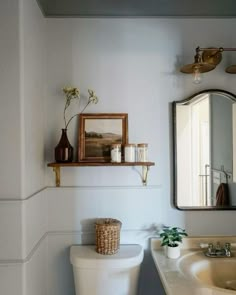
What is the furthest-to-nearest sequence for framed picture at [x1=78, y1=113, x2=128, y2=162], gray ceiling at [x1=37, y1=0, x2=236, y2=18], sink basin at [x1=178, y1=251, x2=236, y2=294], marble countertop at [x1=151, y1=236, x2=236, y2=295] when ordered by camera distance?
framed picture at [x1=78, y1=113, x2=128, y2=162], gray ceiling at [x1=37, y1=0, x2=236, y2=18], sink basin at [x1=178, y1=251, x2=236, y2=294], marble countertop at [x1=151, y1=236, x2=236, y2=295]

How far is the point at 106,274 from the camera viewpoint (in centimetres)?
161

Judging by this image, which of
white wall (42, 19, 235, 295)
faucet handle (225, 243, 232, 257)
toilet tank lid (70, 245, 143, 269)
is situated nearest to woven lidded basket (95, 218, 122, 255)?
toilet tank lid (70, 245, 143, 269)

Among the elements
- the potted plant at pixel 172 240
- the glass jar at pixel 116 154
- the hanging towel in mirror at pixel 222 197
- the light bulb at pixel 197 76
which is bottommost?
the potted plant at pixel 172 240

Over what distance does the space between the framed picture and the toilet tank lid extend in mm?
573

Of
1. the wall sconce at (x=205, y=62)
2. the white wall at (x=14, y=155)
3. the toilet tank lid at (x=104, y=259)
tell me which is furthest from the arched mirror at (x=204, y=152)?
the white wall at (x=14, y=155)

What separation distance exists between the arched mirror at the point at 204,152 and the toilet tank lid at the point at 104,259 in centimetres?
43

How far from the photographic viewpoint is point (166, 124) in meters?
1.87

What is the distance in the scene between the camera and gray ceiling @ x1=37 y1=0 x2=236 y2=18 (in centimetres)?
170

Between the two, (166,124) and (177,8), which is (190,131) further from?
(177,8)

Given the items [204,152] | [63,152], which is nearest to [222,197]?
[204,152]

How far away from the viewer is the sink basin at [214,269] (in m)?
1.59

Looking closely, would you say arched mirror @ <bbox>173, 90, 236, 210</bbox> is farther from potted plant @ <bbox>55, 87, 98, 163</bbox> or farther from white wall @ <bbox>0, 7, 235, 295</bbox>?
potted plant @ <bbox>55, 87, 98, 163</bbox>

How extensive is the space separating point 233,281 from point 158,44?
150cm

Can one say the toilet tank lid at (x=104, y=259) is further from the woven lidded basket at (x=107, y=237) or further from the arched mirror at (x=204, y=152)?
the arched mirror at (x=204, y=152)
